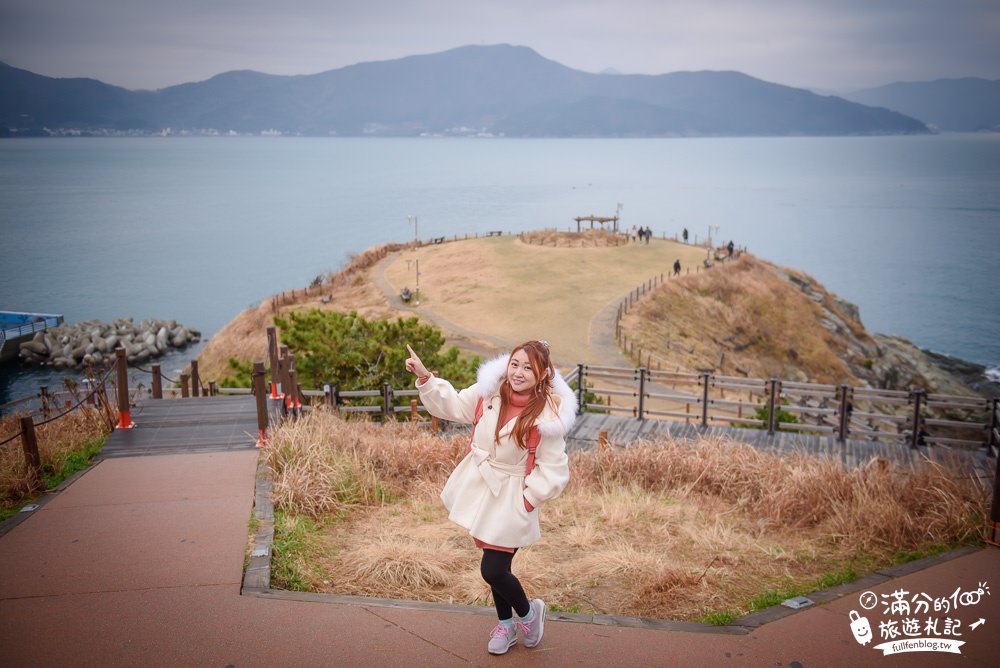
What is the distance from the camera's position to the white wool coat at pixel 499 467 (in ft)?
14.9

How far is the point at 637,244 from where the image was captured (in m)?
61.8

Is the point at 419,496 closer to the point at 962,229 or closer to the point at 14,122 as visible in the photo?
the point at 14,122

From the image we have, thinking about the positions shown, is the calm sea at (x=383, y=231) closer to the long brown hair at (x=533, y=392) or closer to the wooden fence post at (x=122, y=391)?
the wooden fence post at (x=122, y=391)

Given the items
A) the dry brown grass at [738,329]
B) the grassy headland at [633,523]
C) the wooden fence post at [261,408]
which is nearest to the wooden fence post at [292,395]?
the grassy headland at [633,523]

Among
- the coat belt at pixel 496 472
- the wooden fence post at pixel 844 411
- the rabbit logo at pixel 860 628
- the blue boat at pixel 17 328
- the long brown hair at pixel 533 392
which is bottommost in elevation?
the blue boat at pixel 17 328

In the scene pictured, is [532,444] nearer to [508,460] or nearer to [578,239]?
[508,460]

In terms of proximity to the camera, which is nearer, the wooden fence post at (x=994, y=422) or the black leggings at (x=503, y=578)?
the black leggings at (x=503, y=578)

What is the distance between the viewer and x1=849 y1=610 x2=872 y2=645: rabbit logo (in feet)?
16.8

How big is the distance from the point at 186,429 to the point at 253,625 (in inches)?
243

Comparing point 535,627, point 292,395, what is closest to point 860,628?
point 535,627

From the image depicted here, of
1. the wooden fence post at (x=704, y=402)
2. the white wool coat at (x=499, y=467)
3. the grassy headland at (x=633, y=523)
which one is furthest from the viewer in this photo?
the wooden fence post at (x=704, y=402)

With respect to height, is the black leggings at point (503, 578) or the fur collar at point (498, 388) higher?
the fur collar at point (498, 388)

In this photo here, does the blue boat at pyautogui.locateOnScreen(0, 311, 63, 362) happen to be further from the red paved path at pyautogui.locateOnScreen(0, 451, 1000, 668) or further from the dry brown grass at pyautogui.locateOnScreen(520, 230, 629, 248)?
the red paved path at pyautogui.locateOnScreen(0, 451, 1000, 668)

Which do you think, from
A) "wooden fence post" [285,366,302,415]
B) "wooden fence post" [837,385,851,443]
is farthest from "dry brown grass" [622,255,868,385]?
"wooden fence post" [285,366,302,415]
